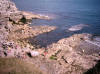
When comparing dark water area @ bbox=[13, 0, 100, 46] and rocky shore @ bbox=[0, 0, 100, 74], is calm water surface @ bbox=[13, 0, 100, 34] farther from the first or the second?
rocky shore @ bbox=[0, 0, 100, 74]

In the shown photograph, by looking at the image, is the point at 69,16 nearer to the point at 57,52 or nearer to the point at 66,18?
the point at 66,18

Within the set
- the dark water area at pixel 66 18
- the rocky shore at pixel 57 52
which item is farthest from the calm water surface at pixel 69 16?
the rocky shore at pixel 57 52

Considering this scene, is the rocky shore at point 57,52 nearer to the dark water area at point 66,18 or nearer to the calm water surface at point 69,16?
the dark water area at point 66,18

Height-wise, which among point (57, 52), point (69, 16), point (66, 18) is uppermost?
point (69, 16)

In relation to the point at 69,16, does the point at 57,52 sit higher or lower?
lower

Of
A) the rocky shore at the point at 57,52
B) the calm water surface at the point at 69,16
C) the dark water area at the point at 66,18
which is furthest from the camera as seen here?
the calm water surface at the point at 69,16

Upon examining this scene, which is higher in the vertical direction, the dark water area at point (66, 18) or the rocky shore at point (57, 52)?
the dark water area at point (66, 18)

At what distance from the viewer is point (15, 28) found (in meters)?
28.0

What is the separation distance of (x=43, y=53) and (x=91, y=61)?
7.45m

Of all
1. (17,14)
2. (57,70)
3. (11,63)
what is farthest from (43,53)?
(17,14)

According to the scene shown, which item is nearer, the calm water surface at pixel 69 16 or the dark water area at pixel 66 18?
the dark water area at pixel 66 18

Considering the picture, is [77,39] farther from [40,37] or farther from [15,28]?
[15,28]

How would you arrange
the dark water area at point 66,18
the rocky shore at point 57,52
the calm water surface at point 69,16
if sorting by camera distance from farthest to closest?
1. the calm water surface at point 69,16
2. the dark water area at point 66,18
3. the rocky shore at point 57,52

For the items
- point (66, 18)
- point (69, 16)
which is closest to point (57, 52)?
point (66, 18)
